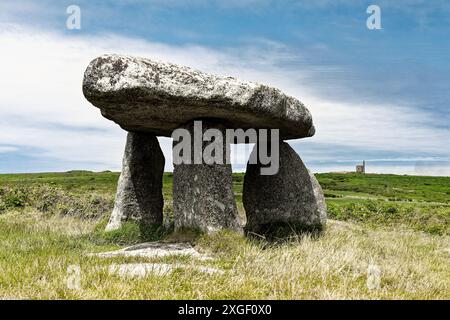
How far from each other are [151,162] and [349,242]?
18.0ft

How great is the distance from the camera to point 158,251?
9898mm

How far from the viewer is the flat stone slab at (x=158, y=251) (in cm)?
944

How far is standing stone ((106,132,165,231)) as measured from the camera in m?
13.4

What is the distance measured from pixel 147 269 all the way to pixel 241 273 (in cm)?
144

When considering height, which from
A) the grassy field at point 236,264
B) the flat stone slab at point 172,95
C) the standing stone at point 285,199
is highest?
the flat stone slab at point 172,95

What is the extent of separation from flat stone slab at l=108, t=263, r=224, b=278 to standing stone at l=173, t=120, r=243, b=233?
2603 millimetres

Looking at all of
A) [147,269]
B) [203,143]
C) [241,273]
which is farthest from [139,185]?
[241,273]

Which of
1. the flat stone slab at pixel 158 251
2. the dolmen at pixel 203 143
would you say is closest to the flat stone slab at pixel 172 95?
the dolmen at pixel 203 143

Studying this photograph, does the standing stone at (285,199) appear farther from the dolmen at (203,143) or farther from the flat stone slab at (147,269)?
the flat stone slab at (147,269)

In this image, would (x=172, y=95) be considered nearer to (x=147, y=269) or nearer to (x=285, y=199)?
(x=147, y=269)

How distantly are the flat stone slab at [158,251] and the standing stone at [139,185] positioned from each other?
110 inches

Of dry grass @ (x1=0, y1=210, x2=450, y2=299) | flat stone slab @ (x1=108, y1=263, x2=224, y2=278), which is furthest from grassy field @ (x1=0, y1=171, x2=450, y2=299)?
flat stone slab @ (x1=108, y1=263, x2=224, y2=278)

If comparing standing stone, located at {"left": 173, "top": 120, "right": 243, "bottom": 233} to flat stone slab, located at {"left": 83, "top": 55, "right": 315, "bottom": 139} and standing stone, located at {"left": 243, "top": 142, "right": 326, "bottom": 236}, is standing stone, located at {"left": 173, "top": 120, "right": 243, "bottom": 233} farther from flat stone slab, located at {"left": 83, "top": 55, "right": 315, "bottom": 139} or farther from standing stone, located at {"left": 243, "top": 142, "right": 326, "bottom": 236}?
standing stone, located at {"left": 243, "top": 142, "right": 326, "bottom": 236}
